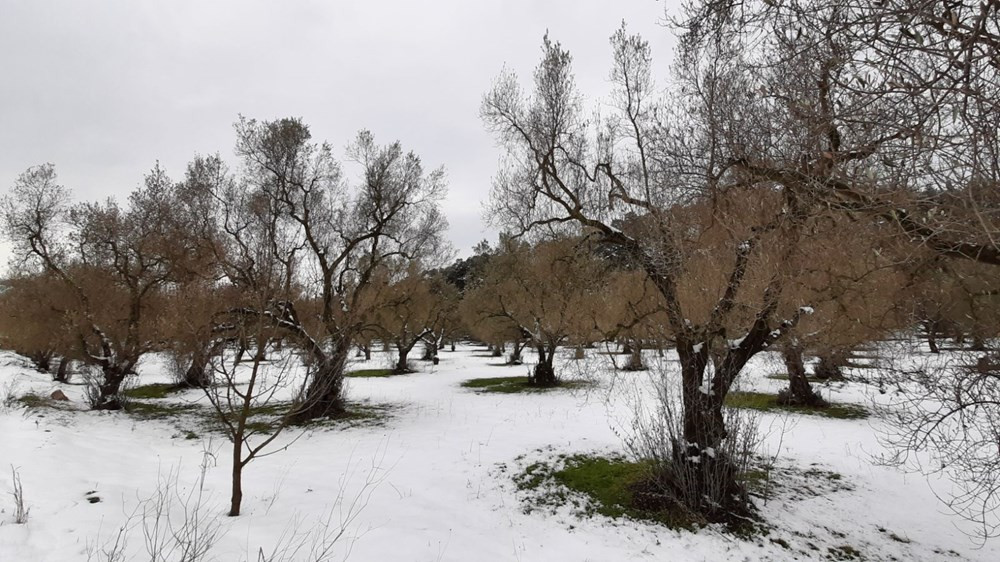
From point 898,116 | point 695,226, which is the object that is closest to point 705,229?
point 695,226

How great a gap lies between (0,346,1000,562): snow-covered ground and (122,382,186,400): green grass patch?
218 inches

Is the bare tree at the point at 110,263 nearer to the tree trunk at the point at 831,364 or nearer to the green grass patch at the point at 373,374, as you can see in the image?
the green grass patch at the point at 373,374

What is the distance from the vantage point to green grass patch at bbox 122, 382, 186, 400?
16359 mm

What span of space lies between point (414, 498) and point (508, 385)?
11.9 meters

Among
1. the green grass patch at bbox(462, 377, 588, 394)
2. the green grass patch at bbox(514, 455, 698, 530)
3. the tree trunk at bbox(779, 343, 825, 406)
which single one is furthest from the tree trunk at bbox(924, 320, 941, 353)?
the green grass patch at bbox(462, 377, 588, 394)

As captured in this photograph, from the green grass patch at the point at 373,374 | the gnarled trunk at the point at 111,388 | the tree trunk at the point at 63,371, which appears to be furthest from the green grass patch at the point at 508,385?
the tree trunk at the point at 63,371

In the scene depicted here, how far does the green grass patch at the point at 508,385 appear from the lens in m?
16.7

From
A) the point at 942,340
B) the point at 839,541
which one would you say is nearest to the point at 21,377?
the point at 839,541

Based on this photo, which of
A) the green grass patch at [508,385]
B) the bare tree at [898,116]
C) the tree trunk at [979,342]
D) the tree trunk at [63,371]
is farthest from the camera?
the tree trunk at [63,371]

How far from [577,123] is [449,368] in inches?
776

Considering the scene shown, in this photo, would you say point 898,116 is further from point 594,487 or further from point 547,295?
point 547,295

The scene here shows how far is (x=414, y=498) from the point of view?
6324mm

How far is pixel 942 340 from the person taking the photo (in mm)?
6020

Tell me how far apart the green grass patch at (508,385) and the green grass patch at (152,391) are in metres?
11.3
